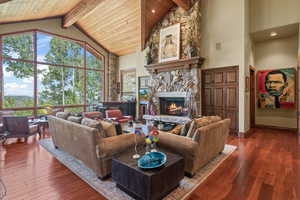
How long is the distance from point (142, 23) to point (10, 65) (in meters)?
5.45

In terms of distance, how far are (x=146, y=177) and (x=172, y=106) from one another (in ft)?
16.3

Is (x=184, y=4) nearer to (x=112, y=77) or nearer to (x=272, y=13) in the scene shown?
(x=272, y=13)

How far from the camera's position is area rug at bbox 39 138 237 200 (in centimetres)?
204

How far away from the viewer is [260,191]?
7.07 ft

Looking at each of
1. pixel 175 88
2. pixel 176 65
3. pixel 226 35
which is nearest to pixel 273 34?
pixel 226 35

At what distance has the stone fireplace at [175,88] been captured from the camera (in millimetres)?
5781

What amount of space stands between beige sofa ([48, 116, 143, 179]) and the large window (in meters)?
4.79

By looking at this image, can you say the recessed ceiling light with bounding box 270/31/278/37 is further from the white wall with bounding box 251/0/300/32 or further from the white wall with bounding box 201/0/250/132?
the white wall with bounding box 201/0/250/132

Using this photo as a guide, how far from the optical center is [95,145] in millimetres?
2316

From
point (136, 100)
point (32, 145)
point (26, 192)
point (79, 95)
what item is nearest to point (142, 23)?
point (136, 100)

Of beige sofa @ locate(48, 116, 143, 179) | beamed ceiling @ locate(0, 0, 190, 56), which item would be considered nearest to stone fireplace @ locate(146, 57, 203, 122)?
beamed ceiling @ locate(0, 0, 190, 56)

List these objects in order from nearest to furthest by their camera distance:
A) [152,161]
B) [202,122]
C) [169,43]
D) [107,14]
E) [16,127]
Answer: [152,161], [202,122], [16,127], [169,43], [107,14]

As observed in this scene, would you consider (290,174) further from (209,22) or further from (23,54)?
(23,54)

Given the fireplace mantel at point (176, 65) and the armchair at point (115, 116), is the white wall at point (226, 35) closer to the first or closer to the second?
the fireplace mantel at point (176, 65)
